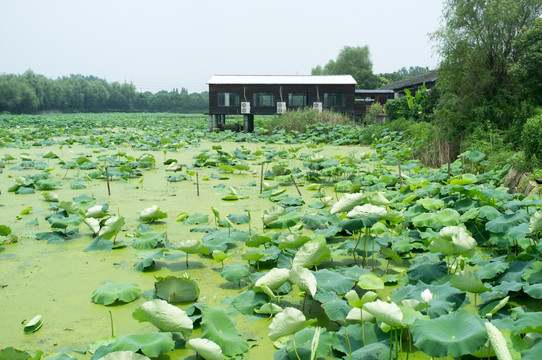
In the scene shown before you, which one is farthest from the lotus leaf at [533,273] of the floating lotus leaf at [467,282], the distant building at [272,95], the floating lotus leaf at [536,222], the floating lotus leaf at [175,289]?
the distant building at [272,95]

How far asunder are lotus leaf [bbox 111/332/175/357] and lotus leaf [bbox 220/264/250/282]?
2.44 ft

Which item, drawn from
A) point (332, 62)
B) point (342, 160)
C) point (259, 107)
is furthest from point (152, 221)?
point (332, 62)

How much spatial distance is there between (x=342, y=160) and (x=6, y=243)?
4.98 meters

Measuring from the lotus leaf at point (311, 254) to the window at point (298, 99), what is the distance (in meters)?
17.5

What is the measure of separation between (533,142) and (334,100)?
15.1 metres

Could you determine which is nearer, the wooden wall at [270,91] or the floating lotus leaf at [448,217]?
the floating lotus leaf at [448,217]

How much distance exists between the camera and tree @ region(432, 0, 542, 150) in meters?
7.39

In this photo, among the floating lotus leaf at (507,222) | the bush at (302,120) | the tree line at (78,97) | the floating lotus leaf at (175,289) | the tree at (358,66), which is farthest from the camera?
the tree at (358,66)

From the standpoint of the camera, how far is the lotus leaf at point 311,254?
2291 millimetres

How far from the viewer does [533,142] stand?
4.93 metres

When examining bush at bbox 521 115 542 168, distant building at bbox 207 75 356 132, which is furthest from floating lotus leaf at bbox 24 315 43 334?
distant building at bbox 207 75 356 132

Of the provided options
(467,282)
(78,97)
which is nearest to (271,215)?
(467,282)

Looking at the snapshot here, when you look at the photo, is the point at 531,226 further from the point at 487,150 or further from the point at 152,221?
the point at 487,150

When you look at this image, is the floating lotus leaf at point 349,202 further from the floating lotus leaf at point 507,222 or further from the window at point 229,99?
the window at point 229,99
